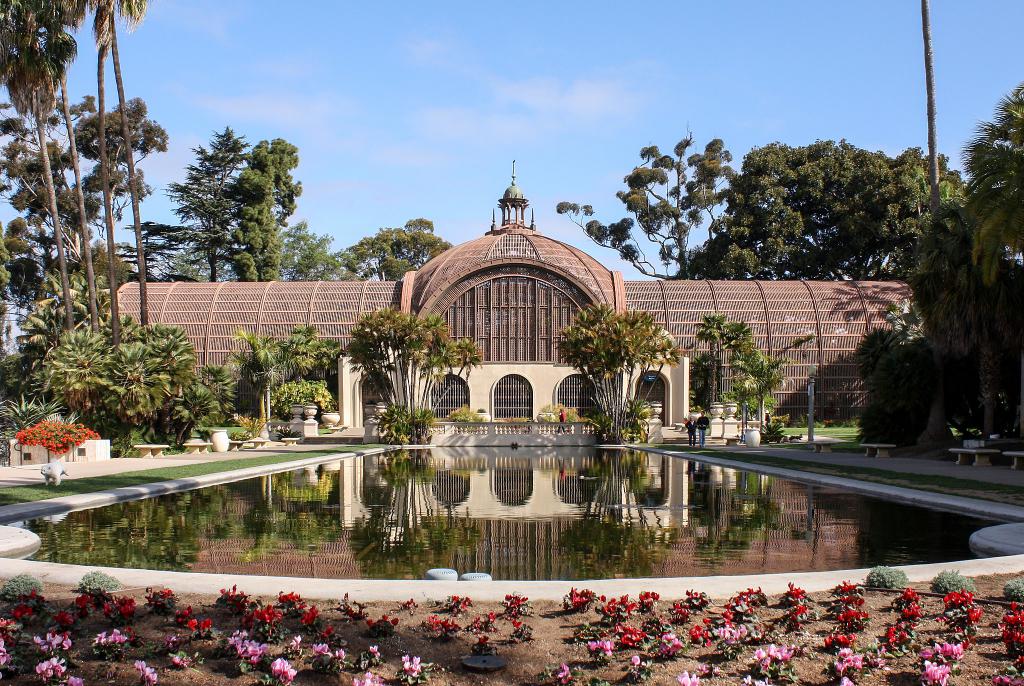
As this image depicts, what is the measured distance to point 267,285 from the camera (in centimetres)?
5969

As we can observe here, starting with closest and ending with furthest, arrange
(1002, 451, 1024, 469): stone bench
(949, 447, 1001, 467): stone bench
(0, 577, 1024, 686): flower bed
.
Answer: (0, 577, 1024, 686): flower bed
(1002, 451, 1024, 469): stone bench
(949, 447, 1001, 467): stone bench

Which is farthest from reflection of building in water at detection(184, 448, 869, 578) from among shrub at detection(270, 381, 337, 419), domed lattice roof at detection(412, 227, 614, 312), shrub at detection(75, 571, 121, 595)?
domed lattice roof at detection(412, 227, 614, 312)

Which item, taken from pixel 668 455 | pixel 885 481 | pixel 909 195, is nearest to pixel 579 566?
pixel 885 481

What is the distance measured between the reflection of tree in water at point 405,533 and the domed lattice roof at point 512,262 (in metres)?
32.3

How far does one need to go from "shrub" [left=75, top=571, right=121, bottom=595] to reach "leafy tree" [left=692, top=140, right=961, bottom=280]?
64.1 meters

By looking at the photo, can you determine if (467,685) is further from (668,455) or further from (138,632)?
(668,455)

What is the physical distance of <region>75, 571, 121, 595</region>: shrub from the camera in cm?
900

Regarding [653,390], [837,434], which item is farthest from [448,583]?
[653,390]

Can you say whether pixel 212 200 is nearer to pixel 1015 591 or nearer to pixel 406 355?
pixel 406 355

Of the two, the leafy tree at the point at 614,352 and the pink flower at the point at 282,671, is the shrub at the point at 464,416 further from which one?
the pink flower at the point at 282,671

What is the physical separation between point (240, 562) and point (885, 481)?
49.7 ft

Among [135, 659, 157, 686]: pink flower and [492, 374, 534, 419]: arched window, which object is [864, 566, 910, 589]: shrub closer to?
[135, 659, 157, 686]: pink flower

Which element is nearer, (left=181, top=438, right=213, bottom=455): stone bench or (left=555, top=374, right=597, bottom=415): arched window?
(left=181, top=438, right=213, bottom=455): stone bench

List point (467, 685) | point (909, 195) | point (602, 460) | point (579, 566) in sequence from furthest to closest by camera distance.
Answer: point (909, 195) < point (602, 460) < point (579, 566) < point (467, 685)
